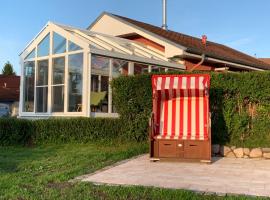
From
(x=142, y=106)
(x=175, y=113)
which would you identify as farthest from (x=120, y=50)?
(x=175, y=113)

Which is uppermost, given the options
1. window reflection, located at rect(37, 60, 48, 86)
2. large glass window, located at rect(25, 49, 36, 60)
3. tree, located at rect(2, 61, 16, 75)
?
tree, located at rect(2, 61, 16, 75)

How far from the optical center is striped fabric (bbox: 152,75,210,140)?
11.2 meters

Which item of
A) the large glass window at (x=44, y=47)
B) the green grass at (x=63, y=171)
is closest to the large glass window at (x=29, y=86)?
the large glass window at (x=44, y=47)

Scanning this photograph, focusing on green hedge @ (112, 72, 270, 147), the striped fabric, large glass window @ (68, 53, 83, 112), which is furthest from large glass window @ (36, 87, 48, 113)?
green hedge @ (112, 72, 270, 147)

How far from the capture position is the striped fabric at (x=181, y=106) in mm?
11203

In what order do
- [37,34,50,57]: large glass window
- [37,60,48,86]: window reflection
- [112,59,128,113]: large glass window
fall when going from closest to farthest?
[112,59,128,113]: large glass window < [37,60,48,86]: window reflection < [37,34,50,57]: large glass window

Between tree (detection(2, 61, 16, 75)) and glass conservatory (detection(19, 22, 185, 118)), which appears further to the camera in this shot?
tree (detection(2, 61, 16, 75))

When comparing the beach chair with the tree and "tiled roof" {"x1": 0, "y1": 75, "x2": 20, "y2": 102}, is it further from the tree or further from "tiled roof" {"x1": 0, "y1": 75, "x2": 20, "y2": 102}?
the tree

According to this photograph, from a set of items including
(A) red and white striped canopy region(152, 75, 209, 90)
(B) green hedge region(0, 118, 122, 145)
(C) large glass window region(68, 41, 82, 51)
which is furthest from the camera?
(C) large glass window region(68, 41, 82, 51)

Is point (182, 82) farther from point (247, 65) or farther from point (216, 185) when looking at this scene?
point (247, 65)

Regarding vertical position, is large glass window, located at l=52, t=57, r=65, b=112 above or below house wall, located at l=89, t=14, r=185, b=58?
below

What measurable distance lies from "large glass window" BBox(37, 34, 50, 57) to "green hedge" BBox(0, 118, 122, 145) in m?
4.05

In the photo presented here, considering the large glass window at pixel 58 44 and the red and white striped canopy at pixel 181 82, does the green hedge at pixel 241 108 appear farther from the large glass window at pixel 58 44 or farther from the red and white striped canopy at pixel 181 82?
the large glass window at pixel 58 44

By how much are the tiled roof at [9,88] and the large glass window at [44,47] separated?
30.0 metres
